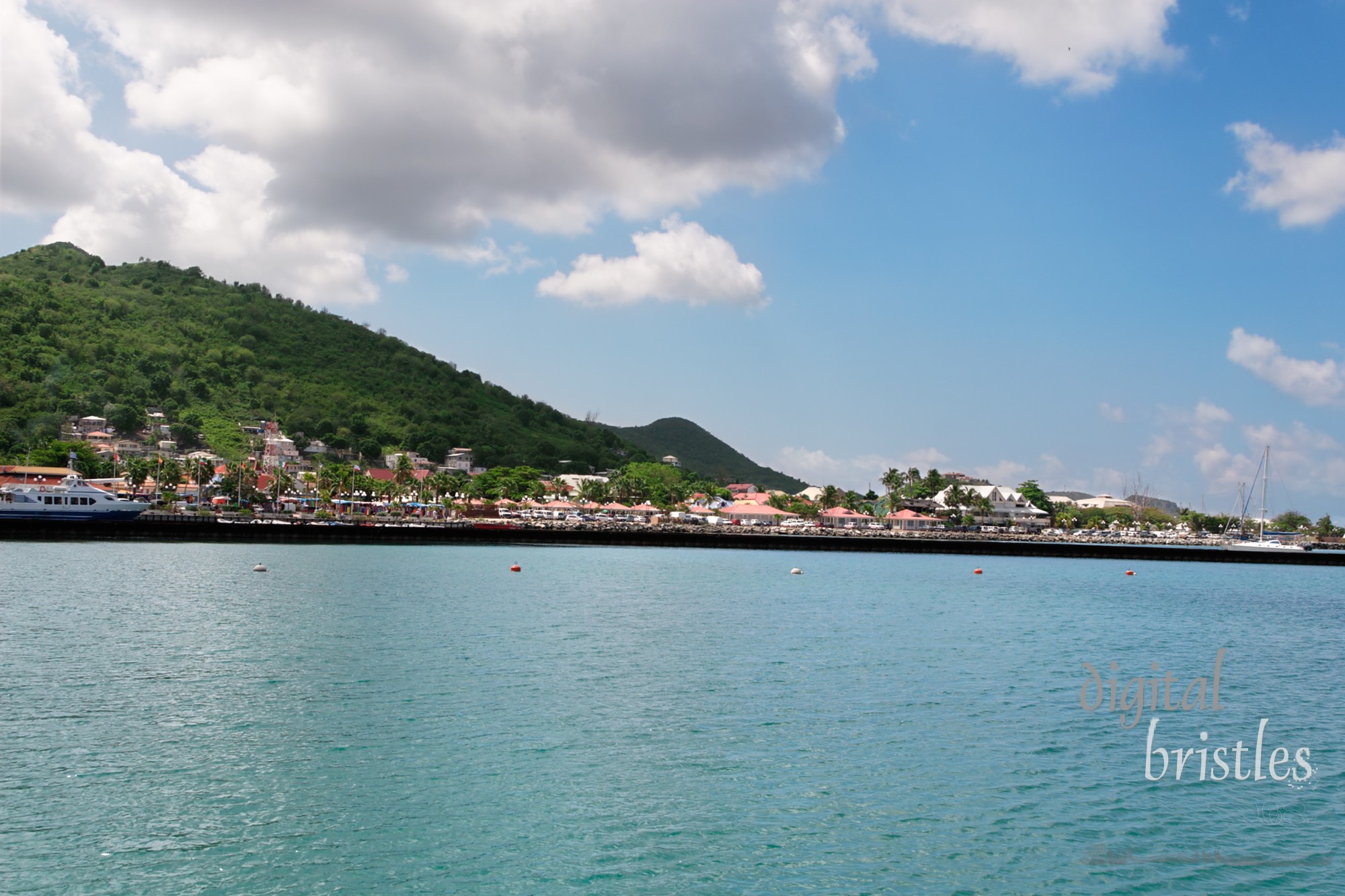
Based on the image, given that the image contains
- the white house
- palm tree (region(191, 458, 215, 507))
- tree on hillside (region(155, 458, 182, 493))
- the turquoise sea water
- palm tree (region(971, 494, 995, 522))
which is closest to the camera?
the turquoise sea water

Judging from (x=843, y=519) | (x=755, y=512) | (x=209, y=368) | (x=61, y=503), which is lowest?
(x=61, y=503)

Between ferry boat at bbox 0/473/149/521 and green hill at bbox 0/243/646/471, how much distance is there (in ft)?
141

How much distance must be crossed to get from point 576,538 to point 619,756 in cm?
7202

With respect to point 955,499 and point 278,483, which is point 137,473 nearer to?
point 278,483

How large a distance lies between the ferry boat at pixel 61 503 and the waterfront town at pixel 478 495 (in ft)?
35.6

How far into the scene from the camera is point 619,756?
45.6ft

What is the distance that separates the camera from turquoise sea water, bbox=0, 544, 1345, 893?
392 inches

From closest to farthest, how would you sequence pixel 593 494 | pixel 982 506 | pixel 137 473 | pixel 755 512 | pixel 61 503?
1. pixel 61 503
2. pixel 137 473
3. pixel 593 494
4. pixel 755 512
5. pixel 982 506

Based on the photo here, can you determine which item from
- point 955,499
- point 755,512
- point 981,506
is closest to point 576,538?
point 755,512

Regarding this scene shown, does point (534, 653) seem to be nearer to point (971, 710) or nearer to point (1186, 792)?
point (971, 710)

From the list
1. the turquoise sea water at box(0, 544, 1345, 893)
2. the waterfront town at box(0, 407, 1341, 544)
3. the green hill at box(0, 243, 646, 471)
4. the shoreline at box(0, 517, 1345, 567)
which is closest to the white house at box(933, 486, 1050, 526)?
the waterfront town at box(0, 407, 1341, 544)

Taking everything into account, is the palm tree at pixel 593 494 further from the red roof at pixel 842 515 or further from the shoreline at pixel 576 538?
the red roof at pixel 842 515

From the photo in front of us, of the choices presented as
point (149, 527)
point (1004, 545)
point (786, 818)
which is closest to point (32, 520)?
point (149, 527)

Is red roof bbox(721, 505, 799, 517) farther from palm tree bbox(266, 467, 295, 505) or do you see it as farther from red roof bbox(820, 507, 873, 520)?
palm tree bbox(266, 467, 295, 505)
